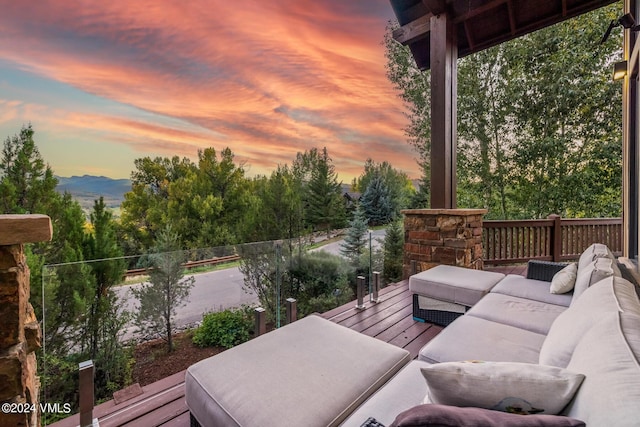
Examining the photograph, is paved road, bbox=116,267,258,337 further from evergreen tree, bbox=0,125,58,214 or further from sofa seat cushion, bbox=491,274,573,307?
evergreen tree, bbox=0,125,58,214

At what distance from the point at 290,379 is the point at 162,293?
199 centimetres

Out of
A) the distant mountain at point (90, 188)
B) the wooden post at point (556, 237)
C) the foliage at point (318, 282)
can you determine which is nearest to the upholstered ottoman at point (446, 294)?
the foliage at point (318, 282)

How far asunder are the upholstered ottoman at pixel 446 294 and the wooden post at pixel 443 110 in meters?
1.46

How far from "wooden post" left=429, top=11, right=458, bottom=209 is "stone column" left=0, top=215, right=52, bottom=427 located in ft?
12.9

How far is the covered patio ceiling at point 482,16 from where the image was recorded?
3.75 m

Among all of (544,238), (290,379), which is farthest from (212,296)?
(544,238)

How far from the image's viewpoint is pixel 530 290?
7.79ft

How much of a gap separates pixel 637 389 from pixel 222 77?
345 inches

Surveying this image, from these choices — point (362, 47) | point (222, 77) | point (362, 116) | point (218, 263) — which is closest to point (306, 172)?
point (362, 116)

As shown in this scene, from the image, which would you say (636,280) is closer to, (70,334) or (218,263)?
(218,263)

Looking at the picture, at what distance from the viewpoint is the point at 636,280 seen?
2006 mm

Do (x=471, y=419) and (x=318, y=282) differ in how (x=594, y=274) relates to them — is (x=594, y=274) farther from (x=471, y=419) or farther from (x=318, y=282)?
(x=318, y=282)

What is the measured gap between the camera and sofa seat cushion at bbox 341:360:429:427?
0.94 meters

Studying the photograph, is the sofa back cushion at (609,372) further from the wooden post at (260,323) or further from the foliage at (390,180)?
the foliage at (390,180)
